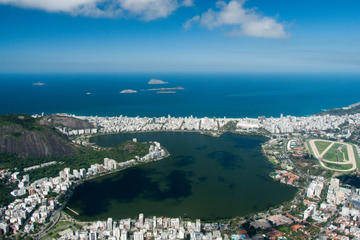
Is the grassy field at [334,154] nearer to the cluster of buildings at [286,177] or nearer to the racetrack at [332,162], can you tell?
the racetrack at [332,162]

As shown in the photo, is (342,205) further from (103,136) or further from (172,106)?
(172,106)

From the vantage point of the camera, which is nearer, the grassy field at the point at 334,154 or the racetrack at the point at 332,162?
the racetrack at the point at 332,162

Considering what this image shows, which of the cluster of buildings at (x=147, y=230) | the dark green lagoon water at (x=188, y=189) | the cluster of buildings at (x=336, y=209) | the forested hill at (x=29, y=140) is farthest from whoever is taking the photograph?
the forested hill at (x=29, y=140)

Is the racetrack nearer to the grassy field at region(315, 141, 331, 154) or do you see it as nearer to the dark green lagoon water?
the grassy field at region(315, 141, 331, 154)

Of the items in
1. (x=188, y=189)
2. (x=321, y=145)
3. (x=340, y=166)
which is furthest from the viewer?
(x=321, y=145)

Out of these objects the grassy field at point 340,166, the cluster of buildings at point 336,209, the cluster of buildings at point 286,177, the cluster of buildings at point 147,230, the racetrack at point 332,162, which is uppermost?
the racetrack at point 332,162

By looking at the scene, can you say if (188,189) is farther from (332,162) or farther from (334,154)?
(334,154)

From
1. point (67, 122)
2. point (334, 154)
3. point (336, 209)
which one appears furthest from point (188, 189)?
point (67, 122)

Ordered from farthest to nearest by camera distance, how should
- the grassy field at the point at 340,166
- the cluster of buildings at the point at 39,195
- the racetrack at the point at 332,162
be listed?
1. the racetrack at the point at 332,162
2. the grassy field at the point at 340,166
3. the cluster of buildings at the point at 39,195

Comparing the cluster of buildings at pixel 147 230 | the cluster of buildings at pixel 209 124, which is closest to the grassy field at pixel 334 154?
the cluster of buildings at pixel 209 124
